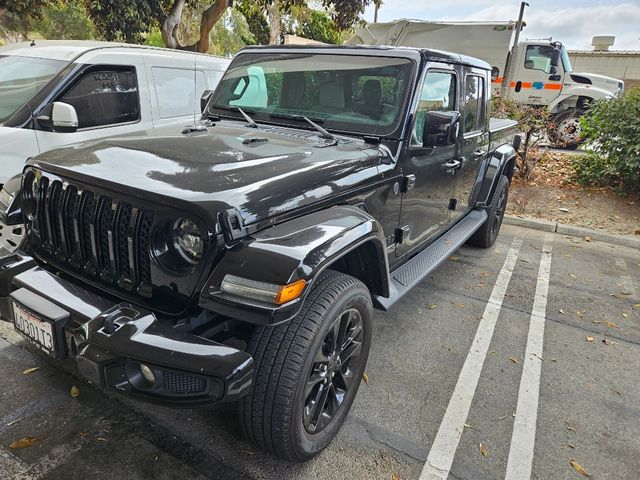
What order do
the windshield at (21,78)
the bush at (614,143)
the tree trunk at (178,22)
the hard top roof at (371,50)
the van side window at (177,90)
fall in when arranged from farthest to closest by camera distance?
the tree trunk at (178,22), the bush at (614,143), the van side window at (177,90), the windshield at (21,78), the hard top roof at (371,50)

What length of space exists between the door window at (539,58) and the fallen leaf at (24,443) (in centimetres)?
1408

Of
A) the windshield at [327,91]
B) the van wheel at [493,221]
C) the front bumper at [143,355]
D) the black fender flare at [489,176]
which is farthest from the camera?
the van wheel at [493,221]

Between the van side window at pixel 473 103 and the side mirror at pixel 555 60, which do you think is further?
the side mirror at pixel 555 60

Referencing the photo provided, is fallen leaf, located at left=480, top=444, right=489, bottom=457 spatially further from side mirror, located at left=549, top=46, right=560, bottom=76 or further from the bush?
side mirror, located at left=549, top=46, right=560, bottom=76

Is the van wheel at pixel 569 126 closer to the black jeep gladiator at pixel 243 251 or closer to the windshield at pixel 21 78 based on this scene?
the black jeep gladiator at pixel 243 251

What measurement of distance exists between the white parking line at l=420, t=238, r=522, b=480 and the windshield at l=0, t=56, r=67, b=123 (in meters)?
4.68

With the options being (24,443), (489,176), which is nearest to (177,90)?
(489,176)

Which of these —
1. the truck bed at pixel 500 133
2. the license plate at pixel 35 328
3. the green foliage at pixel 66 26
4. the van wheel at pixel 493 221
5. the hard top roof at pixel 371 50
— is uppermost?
the green foliage at pixel 66 26

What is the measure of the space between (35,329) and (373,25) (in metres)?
13.8

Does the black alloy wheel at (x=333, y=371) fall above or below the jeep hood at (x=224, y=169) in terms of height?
below

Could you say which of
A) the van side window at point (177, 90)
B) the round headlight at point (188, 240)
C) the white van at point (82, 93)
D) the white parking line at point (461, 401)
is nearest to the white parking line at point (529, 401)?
the white parking line at point (461, 401)

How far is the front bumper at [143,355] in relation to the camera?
1682mm

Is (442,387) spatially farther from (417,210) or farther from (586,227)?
(586,227)

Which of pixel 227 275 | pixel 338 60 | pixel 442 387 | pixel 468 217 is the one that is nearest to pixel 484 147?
pixel 468 217
